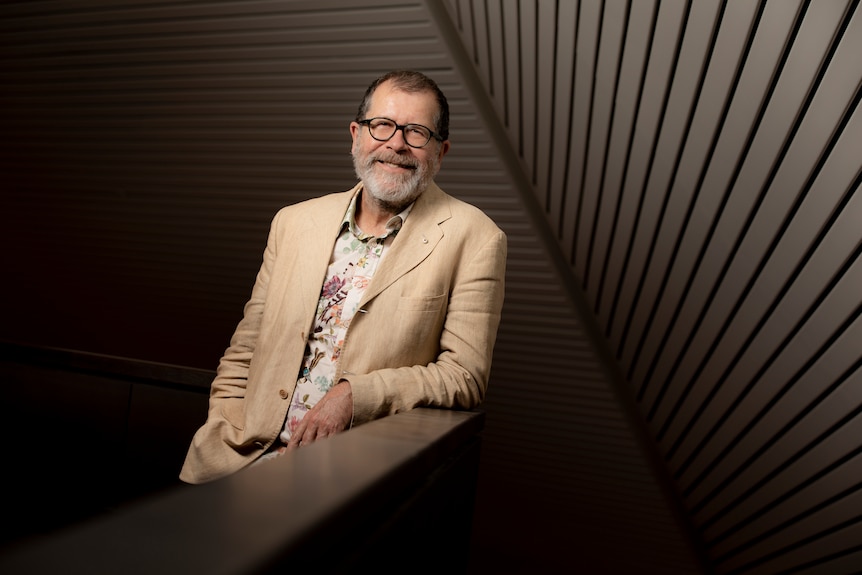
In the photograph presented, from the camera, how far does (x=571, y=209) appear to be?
11.3ft

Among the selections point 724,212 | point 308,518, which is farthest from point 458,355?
point 724,212

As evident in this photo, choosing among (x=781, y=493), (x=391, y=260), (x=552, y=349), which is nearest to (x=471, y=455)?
(x=391, y=260)

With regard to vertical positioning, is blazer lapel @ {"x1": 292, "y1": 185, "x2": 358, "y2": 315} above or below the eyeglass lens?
below

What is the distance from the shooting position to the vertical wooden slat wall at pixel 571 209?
2.33 m

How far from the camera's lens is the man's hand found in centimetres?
163

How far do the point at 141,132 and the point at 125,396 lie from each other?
2.05 m

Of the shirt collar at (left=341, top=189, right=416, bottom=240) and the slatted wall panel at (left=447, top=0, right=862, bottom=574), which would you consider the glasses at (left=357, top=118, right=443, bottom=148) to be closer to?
the shirt collar at (left=341, top=189, right=416, bottom=240)

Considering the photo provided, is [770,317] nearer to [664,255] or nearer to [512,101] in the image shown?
[664,255]

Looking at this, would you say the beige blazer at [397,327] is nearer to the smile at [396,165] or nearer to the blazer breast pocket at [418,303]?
the blazer breast pocket at [418,303]

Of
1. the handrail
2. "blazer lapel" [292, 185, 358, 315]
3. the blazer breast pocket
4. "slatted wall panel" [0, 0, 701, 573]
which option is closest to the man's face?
"blazer lapel" [292, 185, 358, 315]

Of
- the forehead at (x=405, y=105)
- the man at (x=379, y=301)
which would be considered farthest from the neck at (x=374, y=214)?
the forehead at (x=405, y=105)

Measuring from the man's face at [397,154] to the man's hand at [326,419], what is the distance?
0.59 metres

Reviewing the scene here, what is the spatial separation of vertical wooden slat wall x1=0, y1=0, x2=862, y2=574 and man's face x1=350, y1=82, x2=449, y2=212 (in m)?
0.91

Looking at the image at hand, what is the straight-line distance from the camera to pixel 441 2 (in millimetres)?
3031
